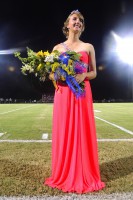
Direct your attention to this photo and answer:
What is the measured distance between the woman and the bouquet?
0.09 metres

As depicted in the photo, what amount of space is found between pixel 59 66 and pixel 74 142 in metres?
1.13

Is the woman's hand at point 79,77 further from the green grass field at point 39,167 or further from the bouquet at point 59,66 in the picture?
the green grass field at point 39,167

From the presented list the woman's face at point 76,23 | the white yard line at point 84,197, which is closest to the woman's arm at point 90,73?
the woman's face at point 76,23

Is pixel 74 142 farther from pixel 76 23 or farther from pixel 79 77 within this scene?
pixel 76 23

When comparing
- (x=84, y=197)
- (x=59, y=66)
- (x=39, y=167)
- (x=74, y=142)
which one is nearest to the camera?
(x=84, y=197)

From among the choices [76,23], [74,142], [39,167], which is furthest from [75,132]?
[39,167]

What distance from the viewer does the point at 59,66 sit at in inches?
206

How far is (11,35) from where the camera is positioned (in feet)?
299

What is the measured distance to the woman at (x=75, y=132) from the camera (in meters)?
5.36

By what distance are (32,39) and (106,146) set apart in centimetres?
8490

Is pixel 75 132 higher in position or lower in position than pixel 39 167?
higher

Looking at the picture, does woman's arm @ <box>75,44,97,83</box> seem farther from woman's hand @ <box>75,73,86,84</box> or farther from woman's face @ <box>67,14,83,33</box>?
woman's face @ <box>67,14,83,33</box>

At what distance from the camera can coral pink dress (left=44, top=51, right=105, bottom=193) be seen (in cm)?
535

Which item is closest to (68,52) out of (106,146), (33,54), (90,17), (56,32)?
(33,54)
